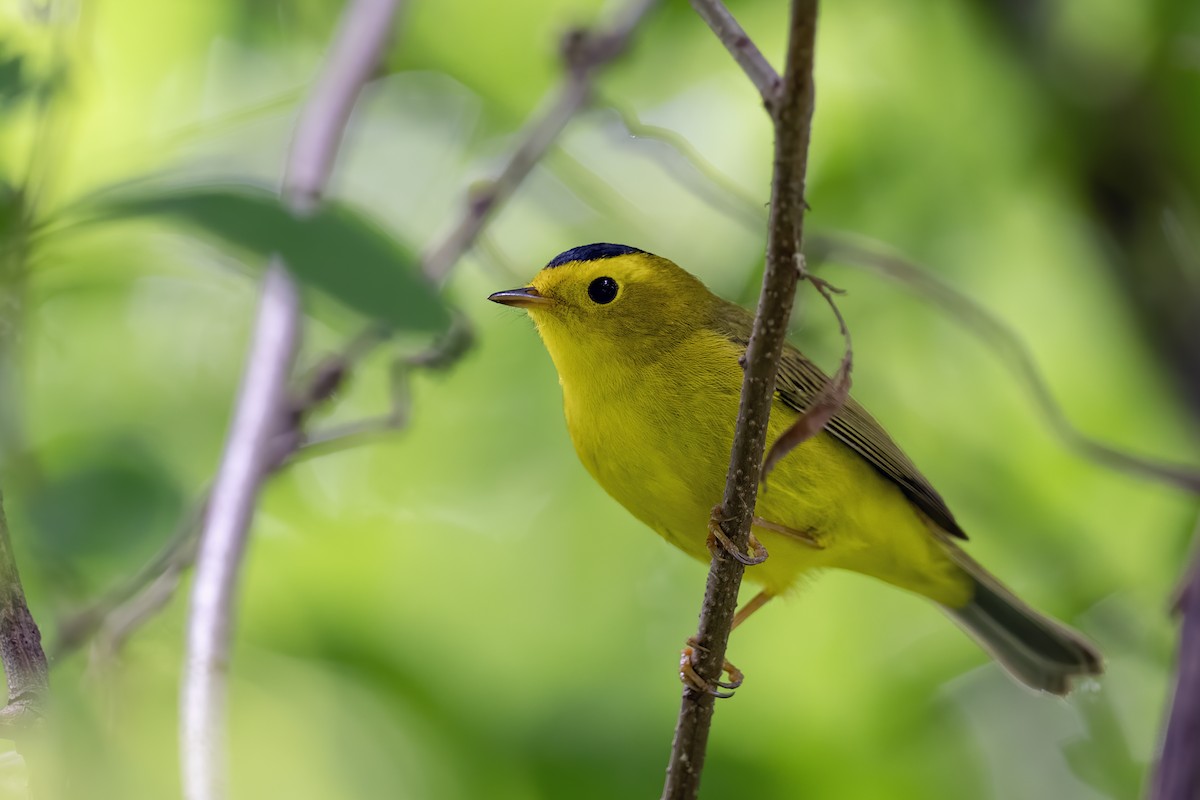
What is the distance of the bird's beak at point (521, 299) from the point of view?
403cm

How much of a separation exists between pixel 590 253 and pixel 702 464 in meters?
0.98

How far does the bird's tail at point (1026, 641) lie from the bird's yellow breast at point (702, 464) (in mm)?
649

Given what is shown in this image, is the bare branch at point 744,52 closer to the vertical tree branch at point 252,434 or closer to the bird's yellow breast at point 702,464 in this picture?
the vertical tree branch at point 252,434

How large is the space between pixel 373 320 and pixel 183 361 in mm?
3765

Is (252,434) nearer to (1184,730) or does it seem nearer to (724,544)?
(724,544)

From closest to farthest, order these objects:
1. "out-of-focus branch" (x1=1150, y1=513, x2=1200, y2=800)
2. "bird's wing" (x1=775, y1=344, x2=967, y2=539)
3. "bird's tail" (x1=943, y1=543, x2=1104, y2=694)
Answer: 1. "out-of-focus branch" (x1=1150, y1=513, x2=1200, y2=800)
2. "bird's wing" (x1=775, y1=344, x2=967, y2=539)
3. "bird's tail" (x1=943, y1=543, x2=1104, y2=694)

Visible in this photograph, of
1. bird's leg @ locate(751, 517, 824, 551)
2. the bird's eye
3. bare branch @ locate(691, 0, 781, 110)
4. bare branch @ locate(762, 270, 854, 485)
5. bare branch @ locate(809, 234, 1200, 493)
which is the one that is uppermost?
bare branch @ locate(809, 234, 1200, 493)

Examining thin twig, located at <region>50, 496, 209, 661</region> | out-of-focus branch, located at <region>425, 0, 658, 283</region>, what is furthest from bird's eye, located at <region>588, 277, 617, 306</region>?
thin twig, located at <region>50, 496, 209, 661</region>

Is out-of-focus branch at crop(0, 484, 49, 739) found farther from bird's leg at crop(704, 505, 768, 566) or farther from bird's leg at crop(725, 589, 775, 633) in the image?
bird's leg at crop(725, 589, 775, 633)

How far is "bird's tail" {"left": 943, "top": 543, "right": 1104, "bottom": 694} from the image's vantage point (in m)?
4.81

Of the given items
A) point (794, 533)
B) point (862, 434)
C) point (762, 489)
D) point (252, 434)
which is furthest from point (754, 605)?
point (252, 434)

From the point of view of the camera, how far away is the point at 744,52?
185 centimetres

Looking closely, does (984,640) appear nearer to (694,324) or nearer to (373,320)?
(694,324)

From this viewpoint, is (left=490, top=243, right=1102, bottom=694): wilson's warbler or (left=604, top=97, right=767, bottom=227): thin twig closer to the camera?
(left=490, top=243, right=1102, bottom=694): wilson's warbler
